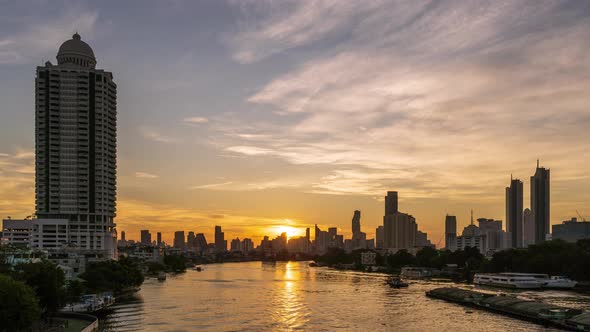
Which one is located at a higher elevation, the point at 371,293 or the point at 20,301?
the point at 20,301

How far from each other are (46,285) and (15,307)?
17.6 meters

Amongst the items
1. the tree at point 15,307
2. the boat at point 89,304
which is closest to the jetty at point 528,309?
the tree at point 15,307

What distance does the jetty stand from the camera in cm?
8234

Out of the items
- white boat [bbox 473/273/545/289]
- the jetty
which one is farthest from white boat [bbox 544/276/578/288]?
the jetty

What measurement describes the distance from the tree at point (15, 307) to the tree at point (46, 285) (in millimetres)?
14223

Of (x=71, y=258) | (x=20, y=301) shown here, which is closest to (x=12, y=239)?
(x=71, y=258)

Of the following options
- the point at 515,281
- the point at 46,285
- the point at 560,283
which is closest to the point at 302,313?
the point at 46,285

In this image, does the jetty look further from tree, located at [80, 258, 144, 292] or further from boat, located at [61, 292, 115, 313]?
tree, located at [80, 258, 144, 292]

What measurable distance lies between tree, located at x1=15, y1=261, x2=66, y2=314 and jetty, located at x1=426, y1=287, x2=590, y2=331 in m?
73.0

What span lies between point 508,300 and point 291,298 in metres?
49.5

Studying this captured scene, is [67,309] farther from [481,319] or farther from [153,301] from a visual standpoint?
[481,319]

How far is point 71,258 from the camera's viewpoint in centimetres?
15288

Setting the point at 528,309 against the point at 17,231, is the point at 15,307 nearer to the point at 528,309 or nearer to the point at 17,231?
the point at 528,309

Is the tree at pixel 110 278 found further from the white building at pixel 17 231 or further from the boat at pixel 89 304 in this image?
the white building at pixel 17 231
